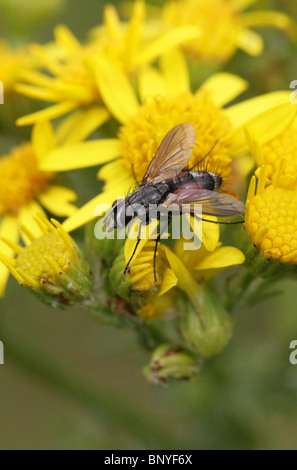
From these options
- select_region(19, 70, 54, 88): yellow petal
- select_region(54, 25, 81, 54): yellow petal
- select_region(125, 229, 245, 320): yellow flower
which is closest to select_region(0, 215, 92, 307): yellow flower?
select_region(125, 229, 245, 320): yellow flower

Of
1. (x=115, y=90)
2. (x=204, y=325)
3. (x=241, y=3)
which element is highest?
(x=241, y=3)

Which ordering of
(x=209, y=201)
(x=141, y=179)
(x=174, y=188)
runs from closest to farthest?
(x=209, y=201)
(x=174, y=188)
(x=141, y=179)

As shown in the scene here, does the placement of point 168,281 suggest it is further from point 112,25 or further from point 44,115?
point 112,25

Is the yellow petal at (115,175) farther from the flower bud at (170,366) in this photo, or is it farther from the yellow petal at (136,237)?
the flower bud at (170,366)

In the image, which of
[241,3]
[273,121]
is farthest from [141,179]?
[241,3]

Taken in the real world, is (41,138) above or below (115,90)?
below

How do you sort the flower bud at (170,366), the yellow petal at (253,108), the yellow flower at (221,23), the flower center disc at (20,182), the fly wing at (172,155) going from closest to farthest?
the flower bud at (170,366)
the fly wing at (172,155)
the yellow petal at (253,108)
the flower center disc at (20,182)
the yellow flower at (221,23)

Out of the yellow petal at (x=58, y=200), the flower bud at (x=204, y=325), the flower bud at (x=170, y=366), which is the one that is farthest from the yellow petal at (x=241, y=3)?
the flower bud at (x=170, y=366)
